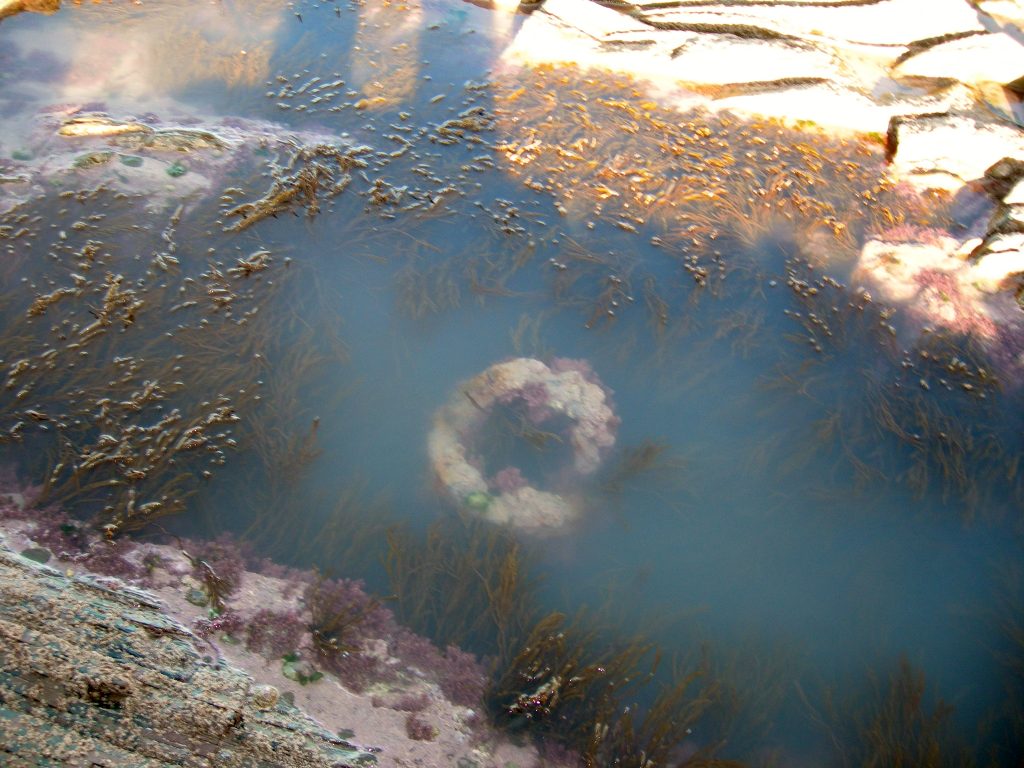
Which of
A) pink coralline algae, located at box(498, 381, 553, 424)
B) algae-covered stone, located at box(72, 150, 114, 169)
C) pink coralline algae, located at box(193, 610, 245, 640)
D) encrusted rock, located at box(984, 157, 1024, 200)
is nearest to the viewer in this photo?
pink coralline algae, located at box(193, 610, 245, 640)

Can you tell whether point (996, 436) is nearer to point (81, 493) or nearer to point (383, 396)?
point (383, 396)

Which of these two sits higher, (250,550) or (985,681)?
(250,550)

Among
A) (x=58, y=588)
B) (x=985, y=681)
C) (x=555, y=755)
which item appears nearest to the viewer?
(x=58, y=588)

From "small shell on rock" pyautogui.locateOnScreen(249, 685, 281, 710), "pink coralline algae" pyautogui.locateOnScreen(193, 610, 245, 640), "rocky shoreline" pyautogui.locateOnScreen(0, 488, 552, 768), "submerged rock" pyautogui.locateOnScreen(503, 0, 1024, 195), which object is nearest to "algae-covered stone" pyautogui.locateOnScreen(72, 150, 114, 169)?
"rocky shoreline" pyautogui.locateOnScreen(0, 488, 552, 768)

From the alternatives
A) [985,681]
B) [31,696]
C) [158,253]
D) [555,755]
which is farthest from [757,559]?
[158,253]

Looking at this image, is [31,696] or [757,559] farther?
[757,559]

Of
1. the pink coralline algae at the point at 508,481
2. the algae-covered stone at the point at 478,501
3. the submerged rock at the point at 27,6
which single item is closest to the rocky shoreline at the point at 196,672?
the algae-covered stone at the point at 478,501

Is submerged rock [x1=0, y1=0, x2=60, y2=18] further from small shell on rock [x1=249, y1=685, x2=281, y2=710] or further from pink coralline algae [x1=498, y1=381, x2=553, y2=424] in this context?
small shell on rock [x1=249, y1=685, x2=281, y2=710]

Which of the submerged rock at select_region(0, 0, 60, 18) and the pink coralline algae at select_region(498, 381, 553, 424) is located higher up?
the submerged rock at select_region(0, 0, 60, 18)
